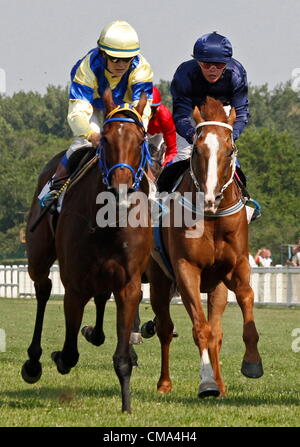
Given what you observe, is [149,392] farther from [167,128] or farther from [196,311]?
[167,128]

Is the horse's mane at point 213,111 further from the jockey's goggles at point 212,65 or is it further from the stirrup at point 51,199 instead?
the stirrup at point 51,199

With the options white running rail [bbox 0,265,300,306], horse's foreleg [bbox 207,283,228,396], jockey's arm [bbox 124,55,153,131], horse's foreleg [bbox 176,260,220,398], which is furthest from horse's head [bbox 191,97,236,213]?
white running rail [bbox 0,265,300,306]

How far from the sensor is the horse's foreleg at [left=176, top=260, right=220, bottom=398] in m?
9.29

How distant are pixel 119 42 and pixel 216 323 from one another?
8.89 ft

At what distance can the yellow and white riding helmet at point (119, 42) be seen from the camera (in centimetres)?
952

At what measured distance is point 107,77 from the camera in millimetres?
9922

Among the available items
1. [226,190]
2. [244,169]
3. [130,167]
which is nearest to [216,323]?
[226,190]

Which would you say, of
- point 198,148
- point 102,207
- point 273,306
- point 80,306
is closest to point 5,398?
point 80,306

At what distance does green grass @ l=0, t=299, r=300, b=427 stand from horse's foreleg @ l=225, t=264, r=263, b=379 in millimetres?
302

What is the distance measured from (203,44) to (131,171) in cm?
227

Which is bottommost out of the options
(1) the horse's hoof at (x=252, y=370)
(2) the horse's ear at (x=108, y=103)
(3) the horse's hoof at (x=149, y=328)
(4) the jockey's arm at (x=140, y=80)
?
(1) the horse's hoof at (x=252, y=370)

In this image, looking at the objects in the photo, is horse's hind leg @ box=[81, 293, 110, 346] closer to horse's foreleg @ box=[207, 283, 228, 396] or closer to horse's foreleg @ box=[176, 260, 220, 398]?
horse's foreleg @ box=[207, 283, 228, 396]

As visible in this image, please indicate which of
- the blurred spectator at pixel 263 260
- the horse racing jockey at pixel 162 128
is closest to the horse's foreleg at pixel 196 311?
the horse racing jockey at pixel 162 128

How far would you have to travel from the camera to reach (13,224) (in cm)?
8725
